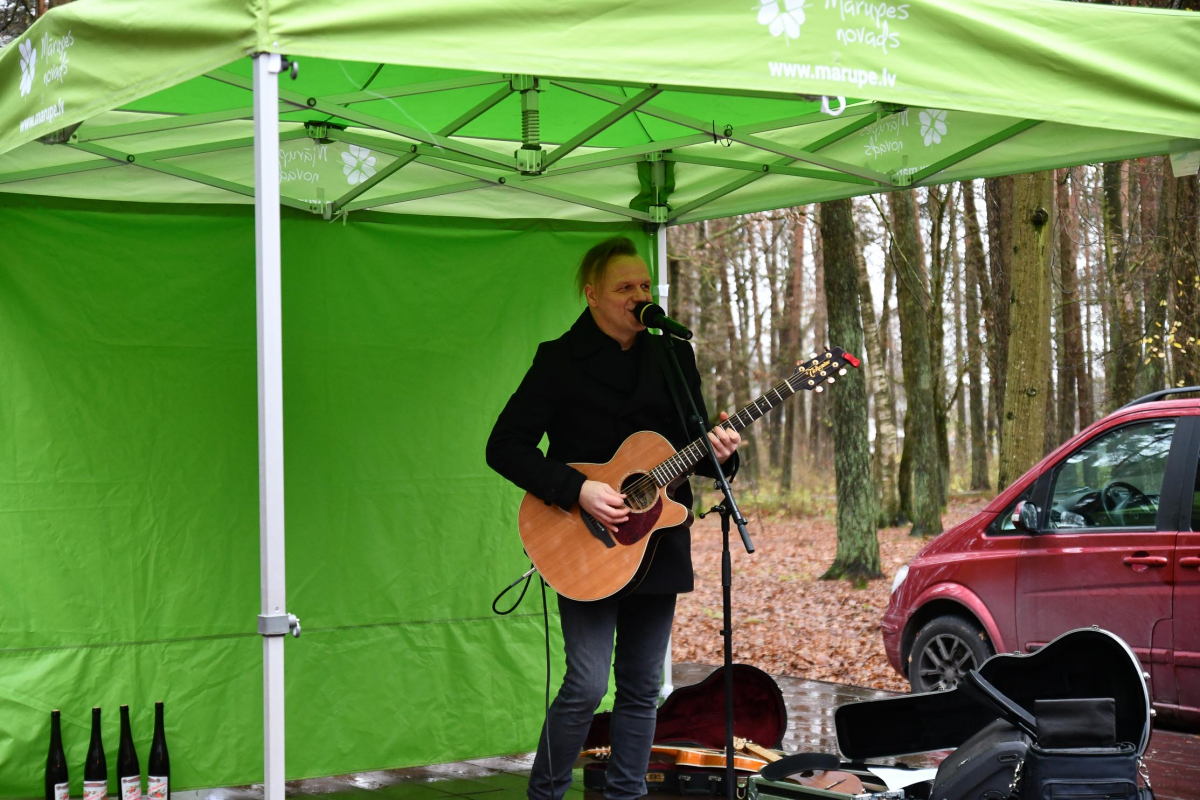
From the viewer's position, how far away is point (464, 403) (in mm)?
6359

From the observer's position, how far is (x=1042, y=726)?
140 inches

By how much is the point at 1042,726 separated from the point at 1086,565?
2542 mm

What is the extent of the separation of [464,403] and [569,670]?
7.56ft

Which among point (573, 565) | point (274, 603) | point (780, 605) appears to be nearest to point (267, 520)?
point (274, 603)

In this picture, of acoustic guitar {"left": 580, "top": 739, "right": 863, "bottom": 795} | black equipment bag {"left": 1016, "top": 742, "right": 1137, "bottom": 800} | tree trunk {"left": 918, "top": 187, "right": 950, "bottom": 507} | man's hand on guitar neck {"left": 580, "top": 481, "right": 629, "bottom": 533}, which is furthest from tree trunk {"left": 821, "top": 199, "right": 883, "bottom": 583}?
black equipment bag {"left": 1016, "top": 742, "right": 1137, "bottom": 800}

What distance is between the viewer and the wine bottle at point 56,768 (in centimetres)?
531

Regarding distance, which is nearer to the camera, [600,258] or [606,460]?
[606,460]

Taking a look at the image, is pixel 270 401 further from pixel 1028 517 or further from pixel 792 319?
pixel 792 319

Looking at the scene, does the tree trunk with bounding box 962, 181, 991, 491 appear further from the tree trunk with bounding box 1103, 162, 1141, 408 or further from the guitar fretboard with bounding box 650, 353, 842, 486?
the guitar fretboard with bounding box 650, 353, 842, 486

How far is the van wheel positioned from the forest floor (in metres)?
2.04

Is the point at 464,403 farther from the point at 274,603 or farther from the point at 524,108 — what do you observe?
the point at 274,603

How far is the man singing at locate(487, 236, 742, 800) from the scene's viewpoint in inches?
169

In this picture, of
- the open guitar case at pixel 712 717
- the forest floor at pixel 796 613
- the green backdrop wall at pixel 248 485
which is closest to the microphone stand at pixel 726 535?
the open guitar case at pixel 712 717

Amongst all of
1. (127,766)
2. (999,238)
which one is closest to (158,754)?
(127,766)
